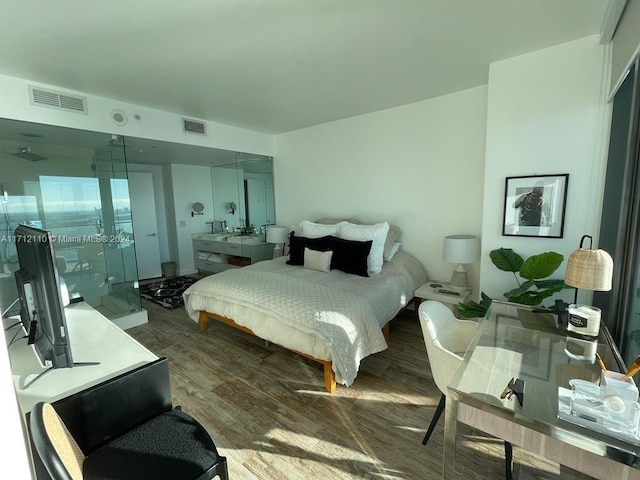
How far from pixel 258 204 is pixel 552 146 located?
12.8ft

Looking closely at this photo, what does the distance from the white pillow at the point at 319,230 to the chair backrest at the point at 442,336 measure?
1974 millimetres

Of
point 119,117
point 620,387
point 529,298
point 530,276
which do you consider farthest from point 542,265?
point 119,117

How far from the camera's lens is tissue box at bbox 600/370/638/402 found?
99 centimetres

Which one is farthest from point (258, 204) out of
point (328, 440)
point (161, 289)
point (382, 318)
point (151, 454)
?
point (151, 454)

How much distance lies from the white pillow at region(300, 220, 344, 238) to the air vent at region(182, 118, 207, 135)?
1.87 meters

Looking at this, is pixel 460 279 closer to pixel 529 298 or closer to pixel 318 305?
pixel 529 298

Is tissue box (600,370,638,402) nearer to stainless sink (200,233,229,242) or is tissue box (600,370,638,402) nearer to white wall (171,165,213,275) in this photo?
stainless sink (200,233,229,242)

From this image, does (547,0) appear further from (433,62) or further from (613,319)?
(613,319)

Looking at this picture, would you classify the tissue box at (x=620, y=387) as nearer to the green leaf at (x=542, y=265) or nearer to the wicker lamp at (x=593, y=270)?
the wicker lamp at (x=593, y=270)

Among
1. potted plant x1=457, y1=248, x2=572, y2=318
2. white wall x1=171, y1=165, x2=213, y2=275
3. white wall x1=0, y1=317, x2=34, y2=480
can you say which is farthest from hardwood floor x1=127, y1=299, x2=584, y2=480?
white wall x1=171, y1=165, x2=213, y2=275

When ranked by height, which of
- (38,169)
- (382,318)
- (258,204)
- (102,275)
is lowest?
(382,318)

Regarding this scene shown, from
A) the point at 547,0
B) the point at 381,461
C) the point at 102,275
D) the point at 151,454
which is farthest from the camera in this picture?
the point at 102,275

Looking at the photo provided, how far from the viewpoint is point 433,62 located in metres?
2.44

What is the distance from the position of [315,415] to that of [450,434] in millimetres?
1062
